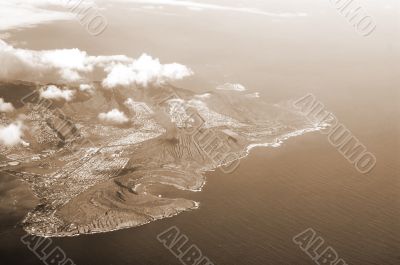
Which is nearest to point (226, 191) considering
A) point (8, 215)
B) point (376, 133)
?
point (8, 215)

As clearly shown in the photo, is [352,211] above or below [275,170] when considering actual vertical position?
below

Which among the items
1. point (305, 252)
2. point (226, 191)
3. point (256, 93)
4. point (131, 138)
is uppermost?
point (256, 93)

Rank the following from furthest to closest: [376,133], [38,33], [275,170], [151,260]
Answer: [38,33]
[376,133]
[275,170]
[151,260]

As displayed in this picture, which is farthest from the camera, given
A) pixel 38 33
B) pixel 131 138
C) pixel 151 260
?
pixel 38 33

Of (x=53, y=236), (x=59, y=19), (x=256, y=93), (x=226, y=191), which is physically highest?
(x=59, y=19)

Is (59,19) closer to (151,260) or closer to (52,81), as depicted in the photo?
(52,81)

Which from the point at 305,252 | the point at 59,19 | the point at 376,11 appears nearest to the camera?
the point at 305,252

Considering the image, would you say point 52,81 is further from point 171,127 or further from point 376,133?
point 376,133

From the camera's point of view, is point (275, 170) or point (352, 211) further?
point (275, 170)

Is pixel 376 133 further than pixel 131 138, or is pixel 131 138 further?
pixel 376 133

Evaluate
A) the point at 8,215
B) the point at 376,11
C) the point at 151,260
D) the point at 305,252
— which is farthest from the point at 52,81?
the point at 376,11
